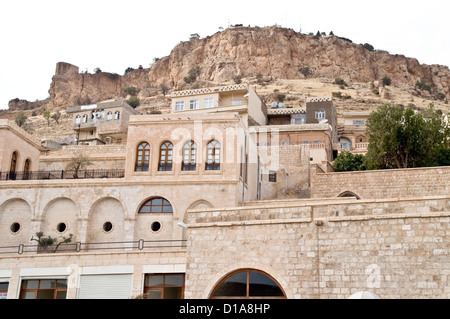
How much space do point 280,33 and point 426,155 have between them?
73.4 m

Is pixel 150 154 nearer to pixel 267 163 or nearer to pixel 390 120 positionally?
pixel 267 163

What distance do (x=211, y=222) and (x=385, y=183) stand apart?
1462 centimetres

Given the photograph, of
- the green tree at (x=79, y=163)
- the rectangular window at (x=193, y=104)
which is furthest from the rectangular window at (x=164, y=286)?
the rectangular window at (x=193, y=104)

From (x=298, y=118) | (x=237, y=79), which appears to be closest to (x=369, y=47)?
(x=237, y=79)

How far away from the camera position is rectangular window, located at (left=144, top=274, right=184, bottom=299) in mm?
18391

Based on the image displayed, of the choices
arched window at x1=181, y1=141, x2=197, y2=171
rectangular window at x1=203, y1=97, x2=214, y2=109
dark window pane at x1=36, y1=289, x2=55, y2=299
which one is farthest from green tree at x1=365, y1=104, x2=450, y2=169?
dark window pane at x1=36, y1=289, x2=55, y2=299

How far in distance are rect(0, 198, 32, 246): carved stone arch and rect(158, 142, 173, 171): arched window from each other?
6.53 metres

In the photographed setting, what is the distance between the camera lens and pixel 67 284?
19.5 meters

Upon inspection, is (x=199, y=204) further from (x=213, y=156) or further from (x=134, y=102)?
(x=134, y=102)

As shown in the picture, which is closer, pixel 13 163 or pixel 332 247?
pixel 332 247

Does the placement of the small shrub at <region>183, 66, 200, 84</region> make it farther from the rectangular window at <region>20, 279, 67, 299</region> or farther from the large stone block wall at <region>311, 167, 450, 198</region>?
the rectangular window at <region>20, 279, 67, 299</region>

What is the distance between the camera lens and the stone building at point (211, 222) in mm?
13164

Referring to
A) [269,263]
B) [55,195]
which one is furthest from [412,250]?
[55,195]

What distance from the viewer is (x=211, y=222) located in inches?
596
